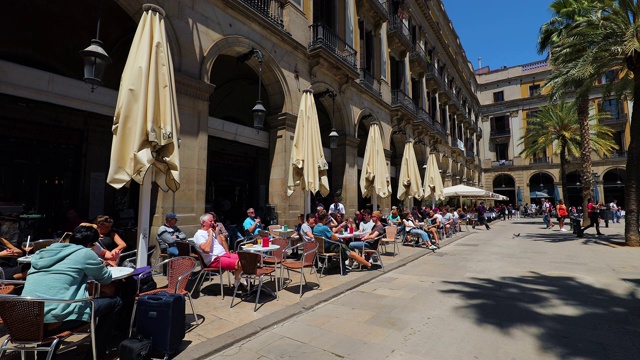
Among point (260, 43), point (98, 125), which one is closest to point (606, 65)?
point (260, 43)

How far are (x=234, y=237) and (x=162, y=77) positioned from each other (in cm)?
484

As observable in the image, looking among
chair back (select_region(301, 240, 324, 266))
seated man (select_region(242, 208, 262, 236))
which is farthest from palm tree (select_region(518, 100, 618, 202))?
chair back (select_region(301, 240, 324, 266))

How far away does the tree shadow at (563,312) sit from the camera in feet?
10.6

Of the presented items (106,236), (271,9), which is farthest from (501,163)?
(106,236)

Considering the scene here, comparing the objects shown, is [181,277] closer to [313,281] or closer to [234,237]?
[313,281]

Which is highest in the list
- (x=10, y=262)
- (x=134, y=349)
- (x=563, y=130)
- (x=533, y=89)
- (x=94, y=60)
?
(x=533, y=89)

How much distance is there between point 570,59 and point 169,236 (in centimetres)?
1581

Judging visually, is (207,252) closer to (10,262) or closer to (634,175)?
(10,262)

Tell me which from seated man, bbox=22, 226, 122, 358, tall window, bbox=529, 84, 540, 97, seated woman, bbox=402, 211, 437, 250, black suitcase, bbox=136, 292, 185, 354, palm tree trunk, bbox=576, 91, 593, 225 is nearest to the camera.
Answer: seated man, bbox=22, 226, 122, 358

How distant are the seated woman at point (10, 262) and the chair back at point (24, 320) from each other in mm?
2124

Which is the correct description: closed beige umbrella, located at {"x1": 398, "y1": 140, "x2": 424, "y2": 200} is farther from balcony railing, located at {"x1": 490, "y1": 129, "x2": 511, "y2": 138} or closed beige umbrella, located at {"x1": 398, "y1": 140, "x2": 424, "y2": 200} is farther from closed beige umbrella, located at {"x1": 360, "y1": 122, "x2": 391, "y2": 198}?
balcony railing, located at {"x1": 490, "y1": 129, "x2": 511, "y2": 138}

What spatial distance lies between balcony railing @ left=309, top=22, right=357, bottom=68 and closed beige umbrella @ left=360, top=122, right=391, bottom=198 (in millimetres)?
3400

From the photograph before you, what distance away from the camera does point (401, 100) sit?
17.5 metres

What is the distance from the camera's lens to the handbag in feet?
8.82
